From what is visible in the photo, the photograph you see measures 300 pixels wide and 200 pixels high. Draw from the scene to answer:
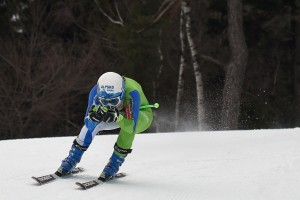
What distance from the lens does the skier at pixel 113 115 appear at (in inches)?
222

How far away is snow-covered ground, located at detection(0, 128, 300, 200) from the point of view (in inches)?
211

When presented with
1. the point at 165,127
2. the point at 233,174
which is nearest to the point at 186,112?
the point at 165,127

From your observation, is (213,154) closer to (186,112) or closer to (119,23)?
(186,112)

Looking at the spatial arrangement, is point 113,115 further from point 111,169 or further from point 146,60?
point 146,60

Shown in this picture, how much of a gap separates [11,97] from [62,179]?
16045 mm

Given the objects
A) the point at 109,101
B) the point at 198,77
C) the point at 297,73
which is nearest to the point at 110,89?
the point at 109,101

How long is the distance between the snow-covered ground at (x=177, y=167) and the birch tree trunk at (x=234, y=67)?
5.46 meters

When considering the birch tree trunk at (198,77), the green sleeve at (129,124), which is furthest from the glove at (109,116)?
the birch tree trunk at (198,77)

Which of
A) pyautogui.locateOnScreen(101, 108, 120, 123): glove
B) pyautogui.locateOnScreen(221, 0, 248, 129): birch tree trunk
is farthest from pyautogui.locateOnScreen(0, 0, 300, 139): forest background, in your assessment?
pyautogui.locateOnScreen(101, 108, 120, 123): glove

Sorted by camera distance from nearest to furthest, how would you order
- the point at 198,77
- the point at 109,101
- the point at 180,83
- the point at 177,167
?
the point at 109,101, the point at 177,167, the point at 198,77, the point at 180,83

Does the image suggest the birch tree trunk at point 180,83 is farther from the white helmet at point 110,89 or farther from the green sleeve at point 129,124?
the white helmet at point 110,89

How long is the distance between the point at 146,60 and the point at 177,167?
1486cm

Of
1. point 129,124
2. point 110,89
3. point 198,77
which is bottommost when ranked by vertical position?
point 198,77

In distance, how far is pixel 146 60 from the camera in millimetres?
21531
